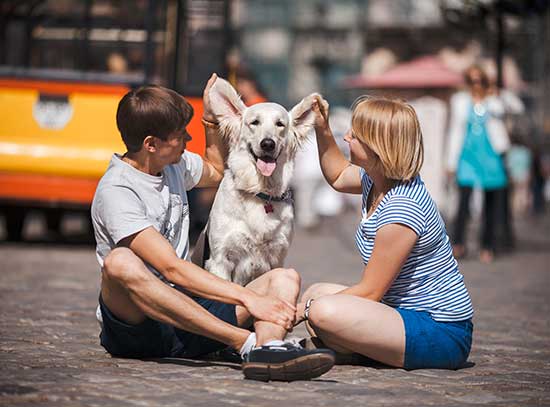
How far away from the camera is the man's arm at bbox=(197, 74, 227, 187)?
588cm

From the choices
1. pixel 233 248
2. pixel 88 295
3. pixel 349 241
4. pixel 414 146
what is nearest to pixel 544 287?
pixel 88 295

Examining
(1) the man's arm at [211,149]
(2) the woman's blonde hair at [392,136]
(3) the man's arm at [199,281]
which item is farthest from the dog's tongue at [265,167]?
(3) the man's arm at [199,281]

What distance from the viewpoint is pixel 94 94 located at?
1214cm

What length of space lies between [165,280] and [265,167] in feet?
4.90

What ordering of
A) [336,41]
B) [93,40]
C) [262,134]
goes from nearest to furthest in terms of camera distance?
[262,134], [93,40], [336,41]

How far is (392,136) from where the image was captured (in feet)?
17.0

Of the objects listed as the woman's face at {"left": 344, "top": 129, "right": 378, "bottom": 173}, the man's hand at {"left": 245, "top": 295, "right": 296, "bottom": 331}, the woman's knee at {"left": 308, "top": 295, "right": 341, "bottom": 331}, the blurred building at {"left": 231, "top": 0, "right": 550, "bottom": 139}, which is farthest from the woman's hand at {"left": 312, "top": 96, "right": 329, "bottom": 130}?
the blurred building at {"left": 231, "top": 0, "right": 550, "bottom": 139}

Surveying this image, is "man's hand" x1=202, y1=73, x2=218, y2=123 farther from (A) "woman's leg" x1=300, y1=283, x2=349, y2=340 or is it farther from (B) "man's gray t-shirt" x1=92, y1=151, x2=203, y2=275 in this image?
(A) "woman's leg" x1=300, y1=283, x2=349, y2=340

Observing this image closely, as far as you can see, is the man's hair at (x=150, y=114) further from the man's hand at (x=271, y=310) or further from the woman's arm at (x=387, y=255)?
the woman's arm at (x=387, y=255)

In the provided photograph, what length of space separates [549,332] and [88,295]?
127 inches

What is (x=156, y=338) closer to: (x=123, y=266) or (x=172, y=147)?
(x=123, y=266)

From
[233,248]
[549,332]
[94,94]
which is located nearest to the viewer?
[233,248]

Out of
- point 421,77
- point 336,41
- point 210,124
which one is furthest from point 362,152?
point 336,41

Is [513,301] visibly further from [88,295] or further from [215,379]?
[215,379]
